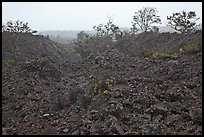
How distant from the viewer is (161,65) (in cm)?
978

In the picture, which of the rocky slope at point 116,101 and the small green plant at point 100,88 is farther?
the small green plant at point 100,88

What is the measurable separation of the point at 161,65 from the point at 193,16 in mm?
9682

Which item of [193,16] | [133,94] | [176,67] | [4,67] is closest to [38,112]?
[133,94]

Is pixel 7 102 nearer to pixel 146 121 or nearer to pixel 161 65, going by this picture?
pixel 146 121

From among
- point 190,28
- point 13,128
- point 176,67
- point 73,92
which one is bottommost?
point 13,128

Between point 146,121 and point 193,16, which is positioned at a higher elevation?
point 193,16

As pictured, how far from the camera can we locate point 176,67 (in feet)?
30.3

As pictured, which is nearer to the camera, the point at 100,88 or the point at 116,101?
the point at 116,101

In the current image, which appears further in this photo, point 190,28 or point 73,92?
point 190,28

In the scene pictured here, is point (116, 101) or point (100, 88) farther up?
point (100, 88)

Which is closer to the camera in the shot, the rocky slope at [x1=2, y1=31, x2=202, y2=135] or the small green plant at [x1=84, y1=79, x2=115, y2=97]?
the rocky slope at [x1=2, y1=31, x2=202, y2=135]

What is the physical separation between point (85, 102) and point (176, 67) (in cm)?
345

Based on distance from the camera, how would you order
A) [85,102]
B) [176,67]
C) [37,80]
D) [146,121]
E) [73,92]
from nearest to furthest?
1. [146,121]
2. [85,102]
3. [73,92]
4. [176,67]
5. [37,80]

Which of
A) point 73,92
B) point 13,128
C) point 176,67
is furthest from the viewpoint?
point 176,67
